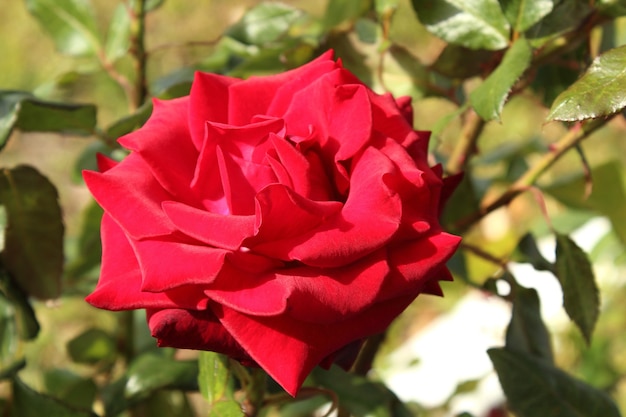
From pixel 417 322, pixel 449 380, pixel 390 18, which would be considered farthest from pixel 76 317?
pixel 390 18

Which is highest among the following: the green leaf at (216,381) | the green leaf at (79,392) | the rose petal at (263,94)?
the rose petal at (263,94)

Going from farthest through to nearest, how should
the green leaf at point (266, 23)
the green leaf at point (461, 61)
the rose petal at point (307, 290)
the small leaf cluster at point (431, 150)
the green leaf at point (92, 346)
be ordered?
the green leaf at point (92, 346), the green leaf at point (266, 23), the green leaf at point (461, 61), the small leaf cluster at point (431, 150), the rose petal at point (307, 290)

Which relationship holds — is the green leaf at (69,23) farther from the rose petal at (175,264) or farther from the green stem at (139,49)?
the rose petal at (175,264)

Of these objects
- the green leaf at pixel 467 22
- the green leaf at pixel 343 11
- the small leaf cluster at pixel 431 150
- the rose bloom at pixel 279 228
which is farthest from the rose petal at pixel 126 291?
the green leaf at pixel 343 11

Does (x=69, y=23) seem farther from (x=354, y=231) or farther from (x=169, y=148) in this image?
(x=354, y=231)

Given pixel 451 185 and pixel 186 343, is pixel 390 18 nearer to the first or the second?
pixel 451 185

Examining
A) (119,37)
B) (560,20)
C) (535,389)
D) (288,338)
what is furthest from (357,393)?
(119,37)
